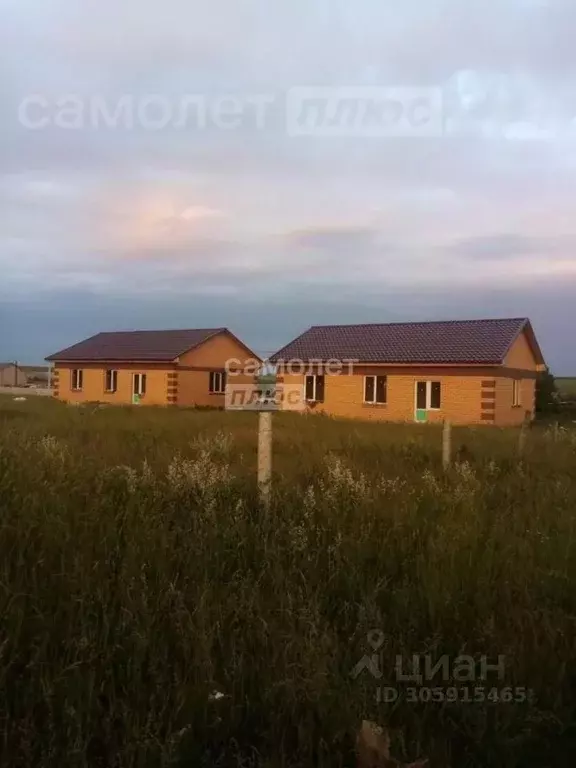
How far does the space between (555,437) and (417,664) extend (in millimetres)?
9843

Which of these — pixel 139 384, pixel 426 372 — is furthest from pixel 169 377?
pixel 426 372

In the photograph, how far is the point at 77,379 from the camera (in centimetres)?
3300

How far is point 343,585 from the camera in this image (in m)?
3.44

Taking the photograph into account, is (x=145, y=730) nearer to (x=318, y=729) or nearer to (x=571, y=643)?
(x=318, y=729)

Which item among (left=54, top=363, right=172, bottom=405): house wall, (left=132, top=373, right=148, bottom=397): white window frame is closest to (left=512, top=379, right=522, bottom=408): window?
(left=54, top=363, right=172, bottom=405): house wall

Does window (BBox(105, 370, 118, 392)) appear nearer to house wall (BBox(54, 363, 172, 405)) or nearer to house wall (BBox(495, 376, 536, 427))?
house wall (BBox(54, 363, 172, 405))

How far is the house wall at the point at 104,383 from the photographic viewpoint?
29516 millimetres

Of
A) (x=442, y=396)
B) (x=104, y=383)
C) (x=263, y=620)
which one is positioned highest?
(x=104, y=383)

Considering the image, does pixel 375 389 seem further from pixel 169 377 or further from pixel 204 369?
pixel 169 377

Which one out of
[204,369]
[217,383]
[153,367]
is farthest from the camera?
[217,383]

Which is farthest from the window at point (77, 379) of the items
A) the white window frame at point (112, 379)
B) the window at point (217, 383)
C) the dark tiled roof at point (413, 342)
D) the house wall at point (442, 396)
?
the house wall at point (442, 396)

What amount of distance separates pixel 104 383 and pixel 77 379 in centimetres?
219

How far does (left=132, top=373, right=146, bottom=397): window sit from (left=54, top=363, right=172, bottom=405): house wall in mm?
182

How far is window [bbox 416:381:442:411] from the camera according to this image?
76.0 ft
